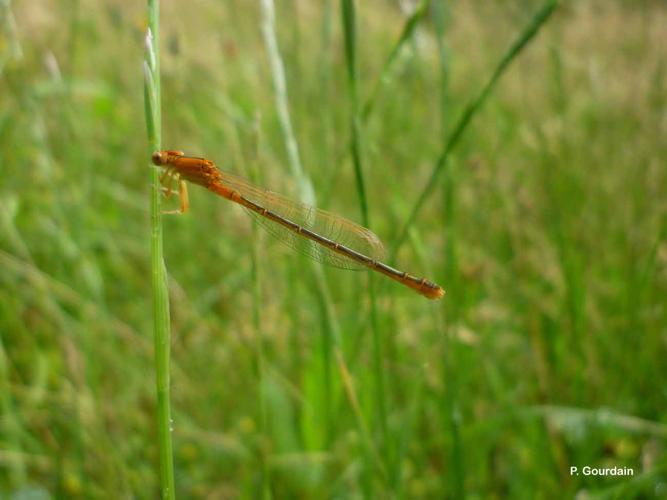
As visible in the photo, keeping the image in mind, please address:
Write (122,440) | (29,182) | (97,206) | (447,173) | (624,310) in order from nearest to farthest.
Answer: (447,173) → (122,440) → (624,310) → (29,182) → (97,206)

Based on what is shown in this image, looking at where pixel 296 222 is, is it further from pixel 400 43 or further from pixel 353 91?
pixel 400 43

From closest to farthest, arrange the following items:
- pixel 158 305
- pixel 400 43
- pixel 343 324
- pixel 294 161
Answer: pixel 158 305
pixel 400 43
pixel 294 161
pixel 343 324

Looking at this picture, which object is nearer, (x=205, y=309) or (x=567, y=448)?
(x=567, y=448)

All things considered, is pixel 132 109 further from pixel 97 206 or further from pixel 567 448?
pixel 567 448

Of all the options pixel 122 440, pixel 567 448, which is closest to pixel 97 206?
pixel 122 440

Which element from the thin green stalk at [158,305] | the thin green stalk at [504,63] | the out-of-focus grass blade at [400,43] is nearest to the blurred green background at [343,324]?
the out-of-focus grass blade at [400,43]

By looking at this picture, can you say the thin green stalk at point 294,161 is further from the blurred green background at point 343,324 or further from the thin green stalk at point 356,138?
the thin green stalk at point 356,138

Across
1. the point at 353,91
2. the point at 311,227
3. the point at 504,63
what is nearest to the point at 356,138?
the point at 353,91

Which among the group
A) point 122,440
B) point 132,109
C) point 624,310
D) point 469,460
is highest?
point 132,109
